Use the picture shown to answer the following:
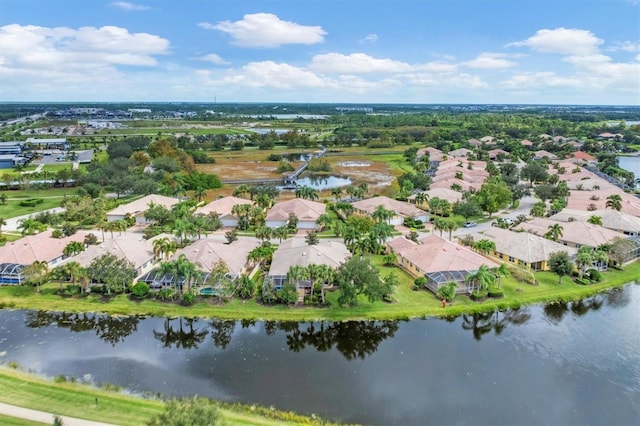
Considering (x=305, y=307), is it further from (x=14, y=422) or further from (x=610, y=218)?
(x=610, y=218)

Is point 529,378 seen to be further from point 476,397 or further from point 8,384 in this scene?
point 8,384

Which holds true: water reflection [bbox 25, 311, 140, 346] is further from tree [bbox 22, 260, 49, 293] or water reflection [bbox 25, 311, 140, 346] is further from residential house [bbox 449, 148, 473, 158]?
residential house [bbox 449, 148, 473, 158]

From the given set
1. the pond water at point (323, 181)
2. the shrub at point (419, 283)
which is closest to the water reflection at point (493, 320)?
the shrub at point (419, 283)

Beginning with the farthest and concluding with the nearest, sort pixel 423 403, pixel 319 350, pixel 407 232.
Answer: pixel 407 232, pixel 319 350, pixel 423 403

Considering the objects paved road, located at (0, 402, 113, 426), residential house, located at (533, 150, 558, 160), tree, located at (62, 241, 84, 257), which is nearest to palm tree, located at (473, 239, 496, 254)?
paved road, located at (0, 402, 113, 426)

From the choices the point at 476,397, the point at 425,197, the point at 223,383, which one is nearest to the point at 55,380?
the point at 223,383

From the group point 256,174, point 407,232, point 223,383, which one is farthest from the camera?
point 256,174

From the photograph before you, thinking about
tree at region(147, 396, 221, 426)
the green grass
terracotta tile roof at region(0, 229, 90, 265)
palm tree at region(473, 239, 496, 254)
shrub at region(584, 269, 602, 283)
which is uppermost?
tree at region(147, 396, 221, 426)

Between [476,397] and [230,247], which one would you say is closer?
[476,397]
